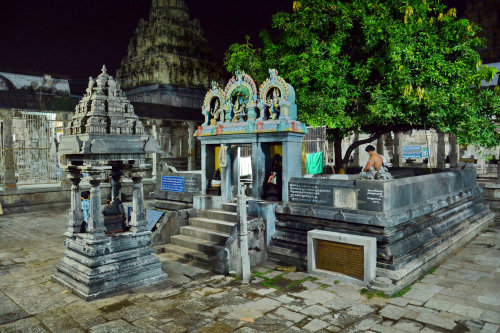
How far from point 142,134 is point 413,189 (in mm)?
7043

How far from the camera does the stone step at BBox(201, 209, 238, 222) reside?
10594 mm

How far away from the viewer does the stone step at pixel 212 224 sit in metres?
10.2

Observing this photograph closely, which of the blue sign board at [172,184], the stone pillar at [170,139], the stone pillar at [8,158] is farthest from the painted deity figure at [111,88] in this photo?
the stone pillar at [170,139]

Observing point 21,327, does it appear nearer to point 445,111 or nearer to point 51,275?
point 51,275

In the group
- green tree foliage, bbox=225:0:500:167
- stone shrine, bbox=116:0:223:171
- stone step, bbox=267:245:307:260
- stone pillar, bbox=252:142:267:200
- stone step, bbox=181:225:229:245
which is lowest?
stone step, bbox=267:245:307:260

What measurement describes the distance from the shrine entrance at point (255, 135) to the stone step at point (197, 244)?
68.3 inches

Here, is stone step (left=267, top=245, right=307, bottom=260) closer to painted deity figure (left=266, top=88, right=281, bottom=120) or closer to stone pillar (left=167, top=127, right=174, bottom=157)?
painted deity figure (left=266, top=88, right=281, bottom=120)

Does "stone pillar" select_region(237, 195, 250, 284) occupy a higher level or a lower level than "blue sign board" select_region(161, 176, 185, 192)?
lower

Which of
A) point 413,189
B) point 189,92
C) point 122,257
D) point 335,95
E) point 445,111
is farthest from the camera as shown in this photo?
point 189,92

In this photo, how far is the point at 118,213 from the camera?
9.27m

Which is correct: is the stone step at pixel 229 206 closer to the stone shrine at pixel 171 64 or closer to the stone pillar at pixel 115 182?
the stone pillar at pixel 115 182

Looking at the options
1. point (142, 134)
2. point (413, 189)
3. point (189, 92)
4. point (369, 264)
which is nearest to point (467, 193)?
point (413, 189)

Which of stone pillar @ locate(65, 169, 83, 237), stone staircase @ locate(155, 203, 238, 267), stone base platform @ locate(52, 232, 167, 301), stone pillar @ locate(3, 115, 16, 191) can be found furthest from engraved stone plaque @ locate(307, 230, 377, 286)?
stone pillar @ locate(3, 115, 16, 191)

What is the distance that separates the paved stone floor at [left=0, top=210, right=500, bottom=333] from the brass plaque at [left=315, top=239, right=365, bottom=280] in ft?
1.08
